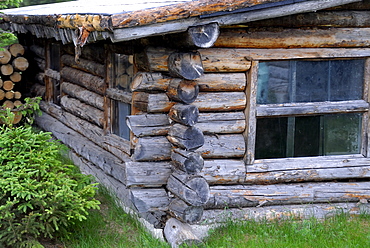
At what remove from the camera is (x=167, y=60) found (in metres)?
6.05

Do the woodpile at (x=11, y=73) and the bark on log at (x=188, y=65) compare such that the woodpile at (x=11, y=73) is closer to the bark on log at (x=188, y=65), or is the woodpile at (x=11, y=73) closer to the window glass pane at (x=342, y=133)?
the bark on log at (x=188, y=65)

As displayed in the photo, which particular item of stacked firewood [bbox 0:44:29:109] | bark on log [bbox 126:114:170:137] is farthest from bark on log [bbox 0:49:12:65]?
bark on log [bbox 126:114:170:137]

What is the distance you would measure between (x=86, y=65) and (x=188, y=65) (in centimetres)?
349

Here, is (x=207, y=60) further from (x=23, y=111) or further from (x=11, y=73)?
(x=11, y=73)

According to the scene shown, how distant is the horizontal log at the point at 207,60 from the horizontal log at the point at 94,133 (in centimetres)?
147

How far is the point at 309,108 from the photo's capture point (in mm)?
6562

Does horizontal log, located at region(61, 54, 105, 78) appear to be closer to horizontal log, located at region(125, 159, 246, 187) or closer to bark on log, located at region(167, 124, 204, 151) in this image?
horizontal log, located at region(125, 159, 246, 187)

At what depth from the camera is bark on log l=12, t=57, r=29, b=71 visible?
1136 centimetres

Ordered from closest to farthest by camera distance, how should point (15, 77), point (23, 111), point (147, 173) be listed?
point (147, 173) → point (23, 111) → point (15, 77)

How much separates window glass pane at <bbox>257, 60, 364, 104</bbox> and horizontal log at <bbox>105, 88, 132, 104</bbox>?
1802 millimetres

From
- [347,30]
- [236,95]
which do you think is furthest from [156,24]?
[347,30]

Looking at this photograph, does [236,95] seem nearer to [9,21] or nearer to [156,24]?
[156,24]

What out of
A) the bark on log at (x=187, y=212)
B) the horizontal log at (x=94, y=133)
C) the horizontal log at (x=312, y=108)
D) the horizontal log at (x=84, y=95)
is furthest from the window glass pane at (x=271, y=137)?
the horizontal log at (x=84, y=95)

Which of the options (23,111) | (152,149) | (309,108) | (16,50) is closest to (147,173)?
(152,149)
